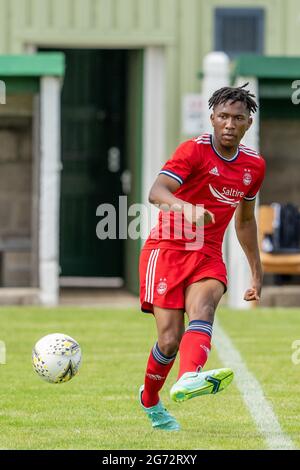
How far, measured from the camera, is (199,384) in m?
7.41

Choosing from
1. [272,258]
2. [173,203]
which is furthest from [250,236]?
[272,258]

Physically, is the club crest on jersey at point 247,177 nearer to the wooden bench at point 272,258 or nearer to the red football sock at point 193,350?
the red football sock at point 193,350

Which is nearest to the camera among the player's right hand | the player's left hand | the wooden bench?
the player's right hand

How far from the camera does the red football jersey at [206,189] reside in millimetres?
8031

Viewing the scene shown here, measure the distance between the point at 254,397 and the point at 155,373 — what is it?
6.06 ft

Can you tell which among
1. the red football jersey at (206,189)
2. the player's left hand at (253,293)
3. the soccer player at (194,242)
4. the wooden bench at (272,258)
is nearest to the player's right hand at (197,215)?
the soccer player at (194,242)

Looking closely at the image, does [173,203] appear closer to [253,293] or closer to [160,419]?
[253,293]

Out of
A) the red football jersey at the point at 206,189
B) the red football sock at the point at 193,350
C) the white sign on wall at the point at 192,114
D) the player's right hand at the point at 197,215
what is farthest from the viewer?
the white sign on wall at the point at 192,114

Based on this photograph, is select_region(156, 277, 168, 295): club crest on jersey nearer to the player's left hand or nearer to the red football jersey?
the red football jersey

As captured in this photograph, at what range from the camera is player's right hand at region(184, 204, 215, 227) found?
726 cm

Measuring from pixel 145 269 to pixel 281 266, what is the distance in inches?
419

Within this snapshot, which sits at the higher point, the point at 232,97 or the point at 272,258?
the point at 232,97

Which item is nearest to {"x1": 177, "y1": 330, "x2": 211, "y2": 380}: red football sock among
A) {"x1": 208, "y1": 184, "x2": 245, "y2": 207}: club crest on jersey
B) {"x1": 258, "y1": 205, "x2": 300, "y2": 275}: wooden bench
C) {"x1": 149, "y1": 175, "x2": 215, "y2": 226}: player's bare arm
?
{"x1": 149, "y1": 175, "x2": 215, "y2": 226}: player's bare arm

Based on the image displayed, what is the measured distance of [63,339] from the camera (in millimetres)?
8805
